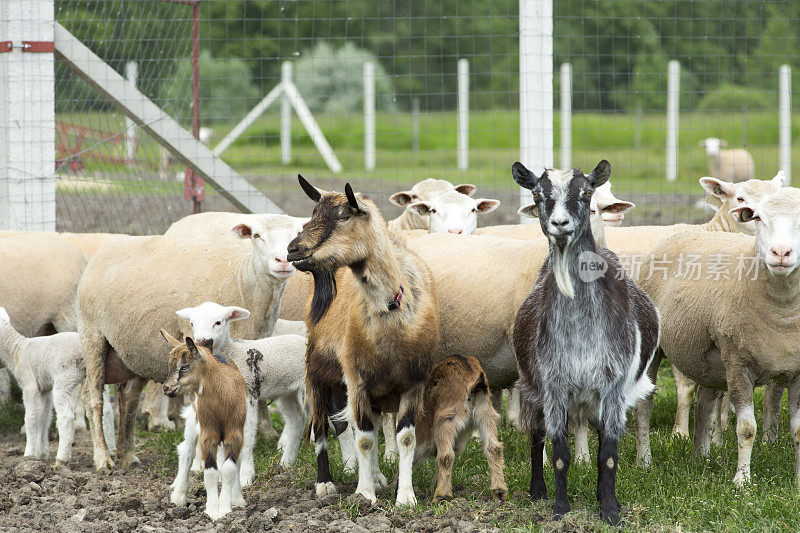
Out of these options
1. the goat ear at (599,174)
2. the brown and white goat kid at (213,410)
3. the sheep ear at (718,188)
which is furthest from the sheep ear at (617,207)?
the brown and white goat kid at (213,410)

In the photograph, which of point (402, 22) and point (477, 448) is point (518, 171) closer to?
point (477, 448)

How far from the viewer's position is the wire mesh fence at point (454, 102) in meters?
15.3

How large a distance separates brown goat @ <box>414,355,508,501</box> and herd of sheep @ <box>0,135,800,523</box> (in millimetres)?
13

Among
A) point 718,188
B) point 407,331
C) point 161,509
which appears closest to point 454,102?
point 718,188

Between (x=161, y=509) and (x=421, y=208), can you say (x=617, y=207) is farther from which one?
(x=161, y=509)

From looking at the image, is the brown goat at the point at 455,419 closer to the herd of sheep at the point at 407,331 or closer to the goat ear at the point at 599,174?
the herd of sheep at the point at 407,331

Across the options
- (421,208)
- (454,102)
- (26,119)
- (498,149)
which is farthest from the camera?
(454,102)

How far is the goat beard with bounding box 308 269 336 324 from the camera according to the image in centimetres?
557

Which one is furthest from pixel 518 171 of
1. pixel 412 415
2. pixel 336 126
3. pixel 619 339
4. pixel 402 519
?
pixel 336 126

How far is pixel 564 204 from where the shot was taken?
5.05 metres

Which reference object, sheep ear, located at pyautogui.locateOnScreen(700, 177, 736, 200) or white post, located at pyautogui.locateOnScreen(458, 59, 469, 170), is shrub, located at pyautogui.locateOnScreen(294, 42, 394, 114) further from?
sheep ear, located at pyautogui.locateOnScreen(700, 177, 736, 200)

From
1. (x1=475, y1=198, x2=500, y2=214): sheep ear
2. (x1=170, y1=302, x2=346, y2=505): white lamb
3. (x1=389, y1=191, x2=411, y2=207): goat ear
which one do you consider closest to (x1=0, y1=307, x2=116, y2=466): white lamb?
(x1=170, y1=302, x2=346, y2=505): white lamb

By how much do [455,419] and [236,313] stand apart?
1602 mm

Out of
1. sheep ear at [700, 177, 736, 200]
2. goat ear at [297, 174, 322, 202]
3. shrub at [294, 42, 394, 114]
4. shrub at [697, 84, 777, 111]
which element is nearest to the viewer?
goat ear at [297, 174, 322, 202]
